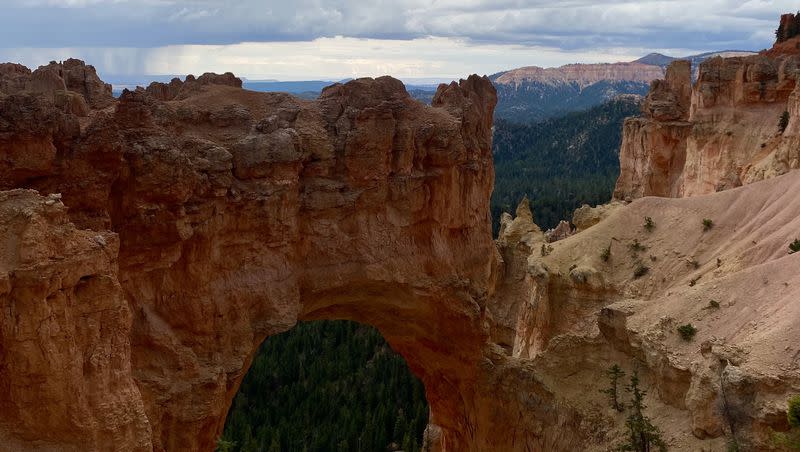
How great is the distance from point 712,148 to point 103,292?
4161 cm

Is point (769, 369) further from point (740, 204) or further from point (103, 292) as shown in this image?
point (740, 204)

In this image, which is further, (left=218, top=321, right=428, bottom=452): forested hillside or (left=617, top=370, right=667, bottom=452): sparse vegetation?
(left=218, top=321, right=428, bottom=452): forested hillside

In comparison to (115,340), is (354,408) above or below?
below

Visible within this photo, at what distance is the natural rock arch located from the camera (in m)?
11.4

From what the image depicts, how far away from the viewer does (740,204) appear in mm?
31297

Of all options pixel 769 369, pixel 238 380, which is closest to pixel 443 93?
pixel 238 380

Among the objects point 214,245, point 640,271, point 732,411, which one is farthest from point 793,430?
point 640,271

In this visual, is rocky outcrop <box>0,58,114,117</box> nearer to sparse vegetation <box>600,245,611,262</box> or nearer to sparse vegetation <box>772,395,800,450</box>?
sparse vegetation <box>772,395,800,450</box>

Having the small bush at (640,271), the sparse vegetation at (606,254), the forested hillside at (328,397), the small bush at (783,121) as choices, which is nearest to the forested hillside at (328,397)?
the forested hillside at (328,397)

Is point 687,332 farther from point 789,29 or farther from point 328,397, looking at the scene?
point 789,29

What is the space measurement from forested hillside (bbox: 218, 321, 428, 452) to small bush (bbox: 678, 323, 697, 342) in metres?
19.2

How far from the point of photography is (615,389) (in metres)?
18.7

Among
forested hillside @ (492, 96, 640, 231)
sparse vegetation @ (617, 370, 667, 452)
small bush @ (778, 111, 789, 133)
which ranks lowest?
forested hillside @ (492, 96, 640, 231)

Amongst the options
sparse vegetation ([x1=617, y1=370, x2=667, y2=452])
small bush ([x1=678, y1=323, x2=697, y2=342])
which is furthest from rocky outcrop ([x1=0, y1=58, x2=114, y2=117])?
small bush ([x1=678, y1=323, x2=697, y2=342])
